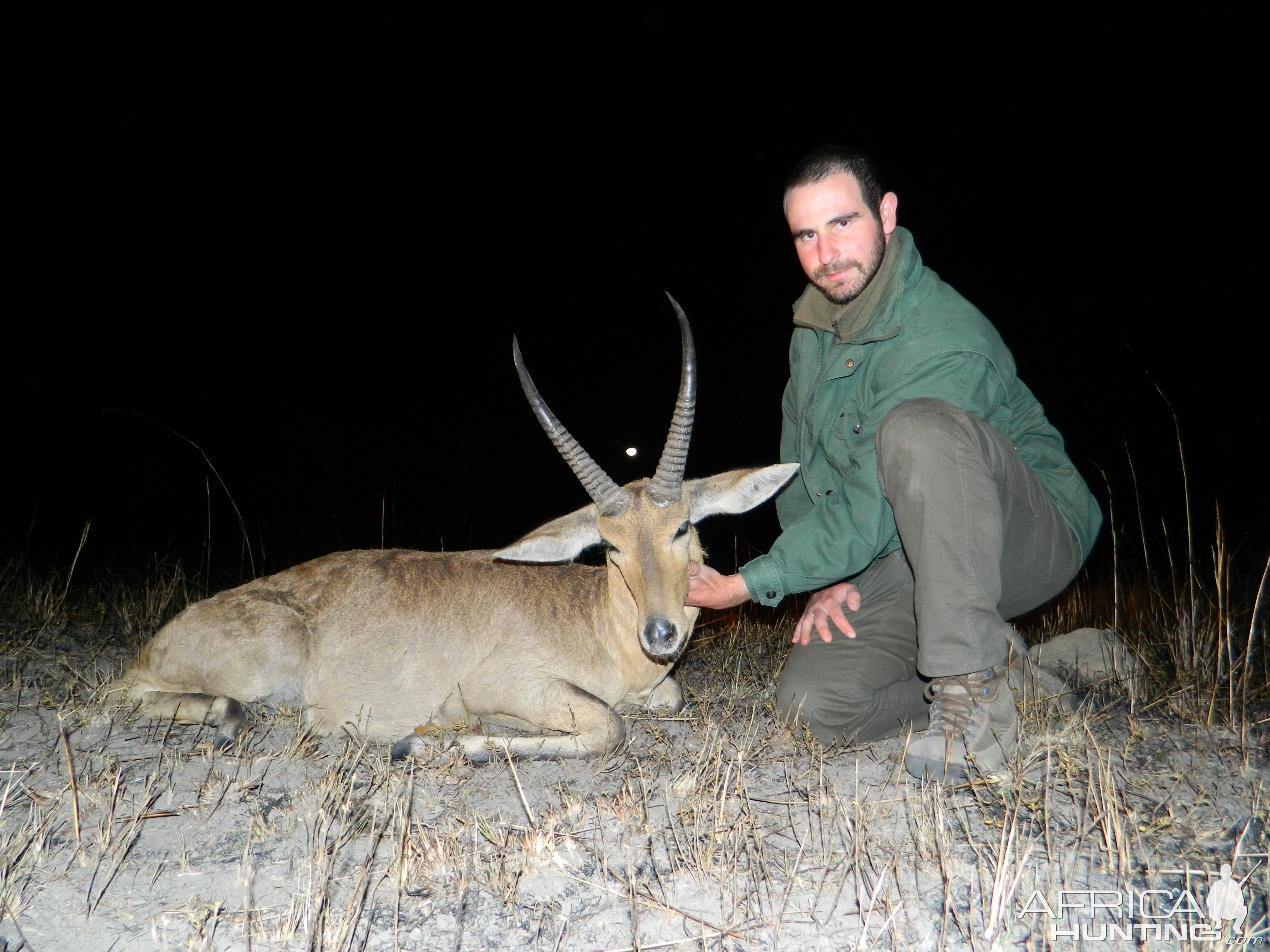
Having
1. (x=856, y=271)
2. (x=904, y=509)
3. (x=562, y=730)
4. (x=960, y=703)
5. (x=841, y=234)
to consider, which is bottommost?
(x=562, y=730)

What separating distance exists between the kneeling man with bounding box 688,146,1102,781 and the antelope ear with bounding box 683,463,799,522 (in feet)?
0.96

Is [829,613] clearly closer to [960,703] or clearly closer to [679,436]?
[960,703]

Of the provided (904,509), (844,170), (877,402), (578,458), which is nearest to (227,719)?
(578,458)

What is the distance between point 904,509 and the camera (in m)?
3.75

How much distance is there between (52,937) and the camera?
2504 millimetres

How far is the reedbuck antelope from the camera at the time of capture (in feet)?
14.8

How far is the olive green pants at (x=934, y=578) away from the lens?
3.66 m

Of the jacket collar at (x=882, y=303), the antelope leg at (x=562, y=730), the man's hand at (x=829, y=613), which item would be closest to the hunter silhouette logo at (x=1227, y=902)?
the man's hand at (x=829, y=613)

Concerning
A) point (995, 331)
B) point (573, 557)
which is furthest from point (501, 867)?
point (995, 331)

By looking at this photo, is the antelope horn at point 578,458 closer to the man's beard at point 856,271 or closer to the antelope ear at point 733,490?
Result: the antelope ear at point 733,490

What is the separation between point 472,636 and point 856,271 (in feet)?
9.37

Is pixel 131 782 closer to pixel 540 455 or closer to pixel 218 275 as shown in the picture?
pixel 540 455

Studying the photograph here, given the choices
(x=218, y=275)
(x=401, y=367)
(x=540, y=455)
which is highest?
(x=218, y=275)

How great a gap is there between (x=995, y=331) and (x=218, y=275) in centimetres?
4078
